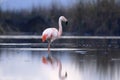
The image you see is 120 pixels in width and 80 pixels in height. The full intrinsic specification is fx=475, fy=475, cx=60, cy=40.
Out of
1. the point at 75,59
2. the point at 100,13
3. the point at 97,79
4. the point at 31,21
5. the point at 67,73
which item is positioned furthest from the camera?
the point at 31,21

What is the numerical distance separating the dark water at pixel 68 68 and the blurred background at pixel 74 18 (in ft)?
50.8

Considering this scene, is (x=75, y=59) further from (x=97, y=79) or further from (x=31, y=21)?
(x=31, y=21)

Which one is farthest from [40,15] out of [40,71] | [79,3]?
[40,71]

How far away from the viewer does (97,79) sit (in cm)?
901

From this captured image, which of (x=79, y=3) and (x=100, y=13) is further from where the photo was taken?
(x=79, y=3)

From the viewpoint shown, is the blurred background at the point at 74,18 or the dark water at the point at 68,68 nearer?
the dark water at the point at 68,68

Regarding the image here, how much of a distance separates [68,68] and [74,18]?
20526 millimetres

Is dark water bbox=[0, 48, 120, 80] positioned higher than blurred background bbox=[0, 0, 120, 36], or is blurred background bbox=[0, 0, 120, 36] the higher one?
dark water bbox=[0, 48, 120, 80]

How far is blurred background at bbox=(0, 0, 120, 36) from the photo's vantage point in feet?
97.3

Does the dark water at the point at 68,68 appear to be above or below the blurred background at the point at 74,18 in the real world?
above

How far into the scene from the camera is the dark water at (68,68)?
373 inches

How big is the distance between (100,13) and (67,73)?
2094 centimetres

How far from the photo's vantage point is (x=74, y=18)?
31.4m

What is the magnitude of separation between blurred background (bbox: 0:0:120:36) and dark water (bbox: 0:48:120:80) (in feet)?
50.8
